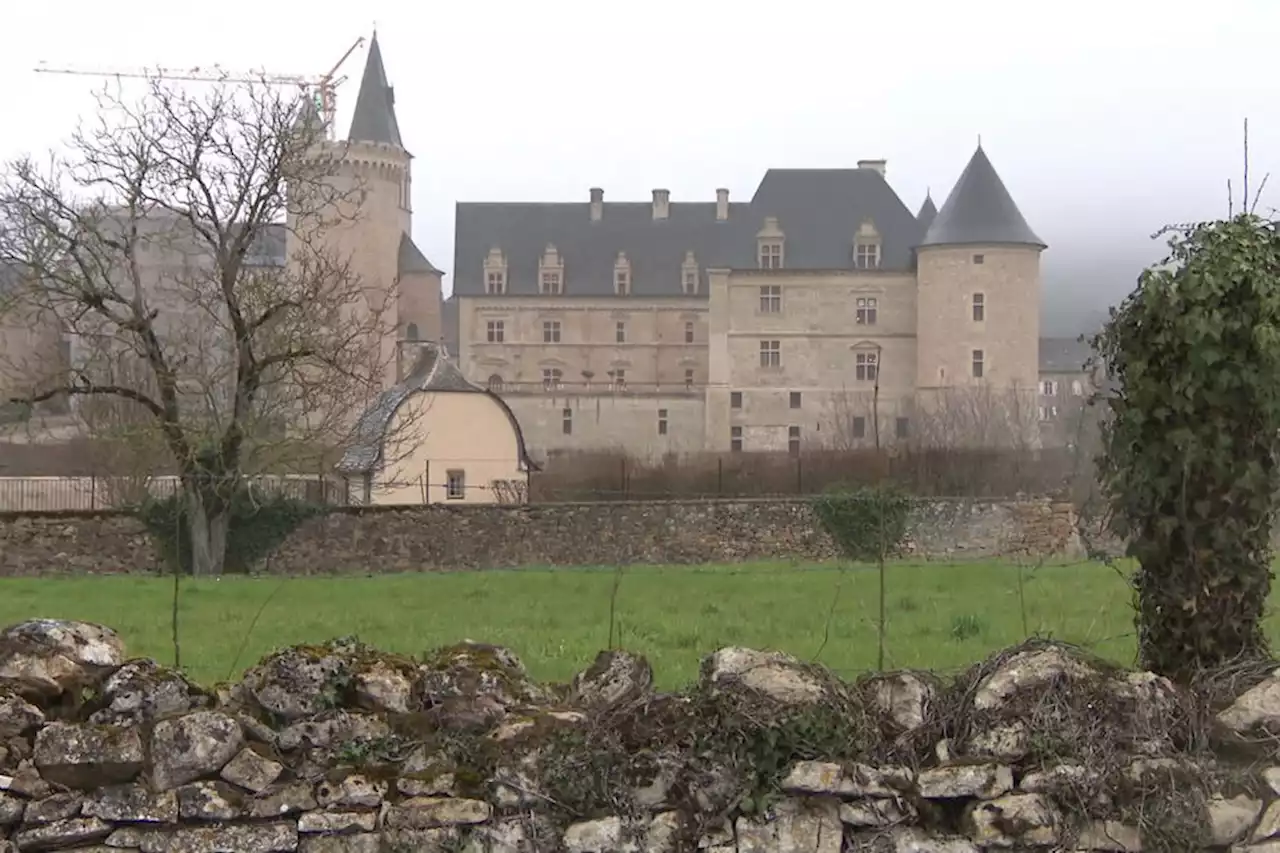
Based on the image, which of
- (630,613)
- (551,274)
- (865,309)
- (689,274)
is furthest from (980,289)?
(630,613)

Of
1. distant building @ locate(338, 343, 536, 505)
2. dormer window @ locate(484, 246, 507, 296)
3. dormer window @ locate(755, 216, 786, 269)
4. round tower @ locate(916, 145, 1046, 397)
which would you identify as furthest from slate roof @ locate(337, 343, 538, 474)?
dormer window @ locate(484, 246, 507, 296)

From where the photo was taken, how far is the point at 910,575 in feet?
49.8

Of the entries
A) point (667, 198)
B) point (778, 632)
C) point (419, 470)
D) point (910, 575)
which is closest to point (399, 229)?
point (667, 198)

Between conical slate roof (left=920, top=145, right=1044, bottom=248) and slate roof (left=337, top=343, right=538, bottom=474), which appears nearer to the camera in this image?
slate roof (left=337, top=343, right=538, bottom=474)

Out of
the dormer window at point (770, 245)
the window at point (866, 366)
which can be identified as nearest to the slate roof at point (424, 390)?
the dormer window at point (770, 245)

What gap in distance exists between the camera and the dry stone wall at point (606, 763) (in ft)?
13.8

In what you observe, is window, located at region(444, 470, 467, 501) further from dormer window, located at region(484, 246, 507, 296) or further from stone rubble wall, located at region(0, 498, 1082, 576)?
dormer window, located at region(484, 246, 507, 296)

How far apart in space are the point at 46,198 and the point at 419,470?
17.5 meters

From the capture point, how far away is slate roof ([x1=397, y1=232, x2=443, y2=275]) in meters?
82.3

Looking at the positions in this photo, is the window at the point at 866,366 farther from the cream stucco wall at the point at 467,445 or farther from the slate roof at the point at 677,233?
the cream stucco wall at the point at 467,445

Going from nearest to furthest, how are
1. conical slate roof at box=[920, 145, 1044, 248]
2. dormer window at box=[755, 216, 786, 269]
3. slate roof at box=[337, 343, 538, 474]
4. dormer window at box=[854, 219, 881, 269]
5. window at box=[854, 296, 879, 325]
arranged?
Result: 1. slate roof at box=[337, 343, 538, 474]
2. conical slate roof at box=[920, 145, 1044, 248]
3. dormer window at box=[854, 219, 881, 269]
4. dormer window at box=[755, 216, 786, 269]
5. window at box=[854, 296, 879, 325]

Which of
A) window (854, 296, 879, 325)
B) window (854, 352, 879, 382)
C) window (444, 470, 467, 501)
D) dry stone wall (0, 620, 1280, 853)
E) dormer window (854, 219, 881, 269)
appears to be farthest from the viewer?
window (854, 296, 879, 325)

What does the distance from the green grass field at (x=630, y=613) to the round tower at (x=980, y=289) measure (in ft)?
175

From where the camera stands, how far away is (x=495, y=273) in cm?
7906
